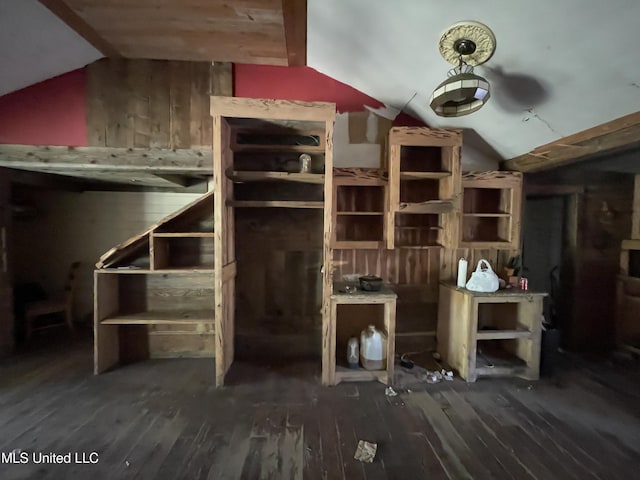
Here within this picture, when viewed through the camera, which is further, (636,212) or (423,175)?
(636,212)

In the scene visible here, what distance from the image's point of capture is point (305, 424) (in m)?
2.06

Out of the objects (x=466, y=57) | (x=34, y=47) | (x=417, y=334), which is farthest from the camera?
(x=417, y=334)

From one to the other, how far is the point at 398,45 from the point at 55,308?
14.2ft

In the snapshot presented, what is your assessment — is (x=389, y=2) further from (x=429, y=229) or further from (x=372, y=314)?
(x=372, y=314)

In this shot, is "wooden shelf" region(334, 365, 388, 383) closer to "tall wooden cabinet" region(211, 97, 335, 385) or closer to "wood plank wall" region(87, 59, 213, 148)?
"tall wooden cabinet" region(211, 97, 335, 385)

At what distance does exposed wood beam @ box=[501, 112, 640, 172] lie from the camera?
→ 1911 mm

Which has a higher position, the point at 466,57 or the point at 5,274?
the point at 466,57

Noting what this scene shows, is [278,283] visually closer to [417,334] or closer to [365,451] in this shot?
[417,334]

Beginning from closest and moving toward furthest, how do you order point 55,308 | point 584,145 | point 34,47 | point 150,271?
point 584,145 < point 34,47 < point 150,271 < point 55,308

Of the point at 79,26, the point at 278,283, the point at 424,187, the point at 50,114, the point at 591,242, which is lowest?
the point at 278,283

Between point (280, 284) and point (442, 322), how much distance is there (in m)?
1.61

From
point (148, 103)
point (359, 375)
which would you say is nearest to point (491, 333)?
point (359, 375)

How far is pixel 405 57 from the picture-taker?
2.25 m

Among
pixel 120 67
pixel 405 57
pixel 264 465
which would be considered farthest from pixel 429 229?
pixel 120 67
